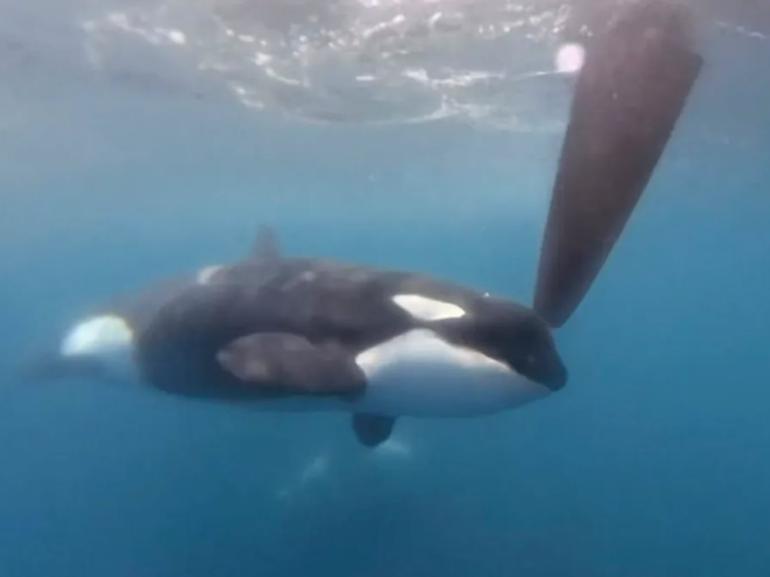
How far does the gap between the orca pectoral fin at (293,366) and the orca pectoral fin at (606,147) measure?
4337 mm

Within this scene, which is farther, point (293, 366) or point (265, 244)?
point (265, 244)

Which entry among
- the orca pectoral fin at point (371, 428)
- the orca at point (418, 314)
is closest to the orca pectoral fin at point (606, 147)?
the orca at point (418, 314)

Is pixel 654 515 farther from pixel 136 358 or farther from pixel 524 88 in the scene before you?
pixel 136 358

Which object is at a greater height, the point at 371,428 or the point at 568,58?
the point at 568,58

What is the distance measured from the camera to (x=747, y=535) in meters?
21.7

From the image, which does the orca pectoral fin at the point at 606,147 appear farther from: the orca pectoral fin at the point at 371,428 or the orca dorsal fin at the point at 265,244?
the orca dorsal fin at the point at 265,244

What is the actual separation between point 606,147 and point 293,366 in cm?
514

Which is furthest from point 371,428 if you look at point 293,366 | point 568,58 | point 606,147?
point 568,58

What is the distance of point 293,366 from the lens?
876 centimetres

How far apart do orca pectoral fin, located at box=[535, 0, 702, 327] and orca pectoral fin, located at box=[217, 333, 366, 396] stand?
4.34 metres

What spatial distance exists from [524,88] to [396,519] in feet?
32.2

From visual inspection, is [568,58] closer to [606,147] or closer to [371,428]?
[371,428]

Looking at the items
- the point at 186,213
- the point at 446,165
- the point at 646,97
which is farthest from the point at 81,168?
the point at 646,97

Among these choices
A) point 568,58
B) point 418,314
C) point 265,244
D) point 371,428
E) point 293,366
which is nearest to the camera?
point 293,366
